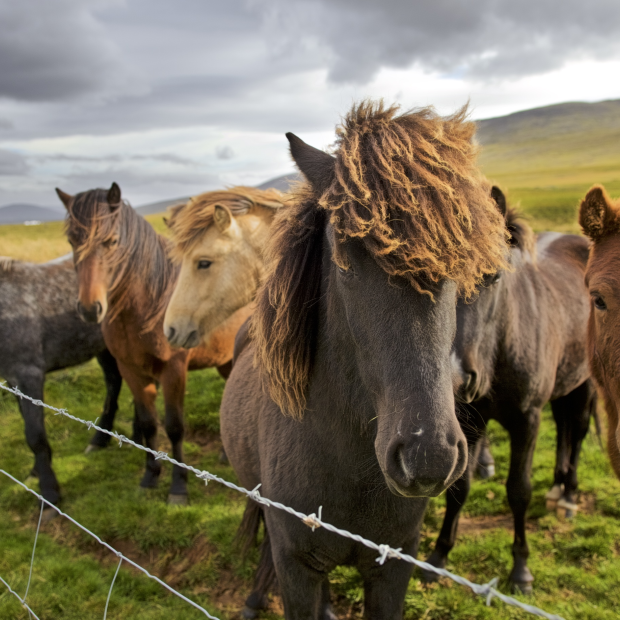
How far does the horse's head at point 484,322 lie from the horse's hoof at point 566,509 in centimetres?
225

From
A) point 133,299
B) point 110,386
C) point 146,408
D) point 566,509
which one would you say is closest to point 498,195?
point 566,509

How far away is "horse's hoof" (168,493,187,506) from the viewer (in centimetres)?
464

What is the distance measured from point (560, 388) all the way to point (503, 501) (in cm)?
136

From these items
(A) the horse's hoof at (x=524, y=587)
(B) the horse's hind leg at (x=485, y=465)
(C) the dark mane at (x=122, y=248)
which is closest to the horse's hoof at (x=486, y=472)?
(B) the horse's hind leg at (x=485, y=465)

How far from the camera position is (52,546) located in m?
4.20

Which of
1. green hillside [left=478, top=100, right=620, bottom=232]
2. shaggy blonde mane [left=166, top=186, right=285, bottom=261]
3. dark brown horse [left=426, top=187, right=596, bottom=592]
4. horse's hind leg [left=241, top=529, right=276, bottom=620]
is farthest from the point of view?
green hillside [left=478, top=100, right=620, bottom=232]

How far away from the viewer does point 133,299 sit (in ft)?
15.4

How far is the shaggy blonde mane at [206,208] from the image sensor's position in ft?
13.5

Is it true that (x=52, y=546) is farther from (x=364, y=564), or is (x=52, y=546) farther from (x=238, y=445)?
(x=364, y=564)

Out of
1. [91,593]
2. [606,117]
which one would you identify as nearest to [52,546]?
[91,593]

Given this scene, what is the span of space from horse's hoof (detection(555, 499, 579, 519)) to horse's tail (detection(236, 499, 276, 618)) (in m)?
2.86

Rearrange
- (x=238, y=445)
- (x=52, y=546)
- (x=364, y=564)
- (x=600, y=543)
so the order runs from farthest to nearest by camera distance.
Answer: (x=52, y=546)
(x=600, y=543)
(x=238, y=445)
(x=364, y=564)

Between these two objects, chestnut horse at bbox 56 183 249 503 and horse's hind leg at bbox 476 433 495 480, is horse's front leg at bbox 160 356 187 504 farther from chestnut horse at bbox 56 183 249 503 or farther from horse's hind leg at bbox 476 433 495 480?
horse's hind leg at bbox 476 433 495 480

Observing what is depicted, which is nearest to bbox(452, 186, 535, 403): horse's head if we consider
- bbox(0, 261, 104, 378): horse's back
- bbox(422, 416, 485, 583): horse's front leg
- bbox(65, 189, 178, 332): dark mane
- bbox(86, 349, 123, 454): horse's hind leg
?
bbox(422, 416, 485, 583): horse's front leg
